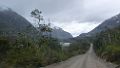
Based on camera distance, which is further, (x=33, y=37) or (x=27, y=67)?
(x=33, y=37)

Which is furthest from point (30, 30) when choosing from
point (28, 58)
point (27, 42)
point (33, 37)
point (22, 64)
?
point (22, 64)

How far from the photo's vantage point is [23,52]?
46281 mm

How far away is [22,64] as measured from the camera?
4191 cm

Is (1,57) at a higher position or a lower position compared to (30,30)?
lower

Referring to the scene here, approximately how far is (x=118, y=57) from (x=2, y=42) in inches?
1197

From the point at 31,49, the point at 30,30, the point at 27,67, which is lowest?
the point at 27,67

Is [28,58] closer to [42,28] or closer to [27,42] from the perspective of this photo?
[27,42]

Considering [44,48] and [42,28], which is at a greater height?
[42,28]

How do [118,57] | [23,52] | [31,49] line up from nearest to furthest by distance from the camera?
[23,52] < [31,49] < [118,57]

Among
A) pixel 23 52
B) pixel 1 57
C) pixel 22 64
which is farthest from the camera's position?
pixel 23 52

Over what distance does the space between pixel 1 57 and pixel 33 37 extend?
80.1 ft

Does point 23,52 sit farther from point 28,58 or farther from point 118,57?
point 118,57

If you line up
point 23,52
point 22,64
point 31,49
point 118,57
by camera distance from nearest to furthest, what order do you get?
point 22,64 → point 23,52 → point 31,49 → point 118,57

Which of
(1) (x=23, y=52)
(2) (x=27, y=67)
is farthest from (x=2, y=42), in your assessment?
(1) (x=23, y=52)
